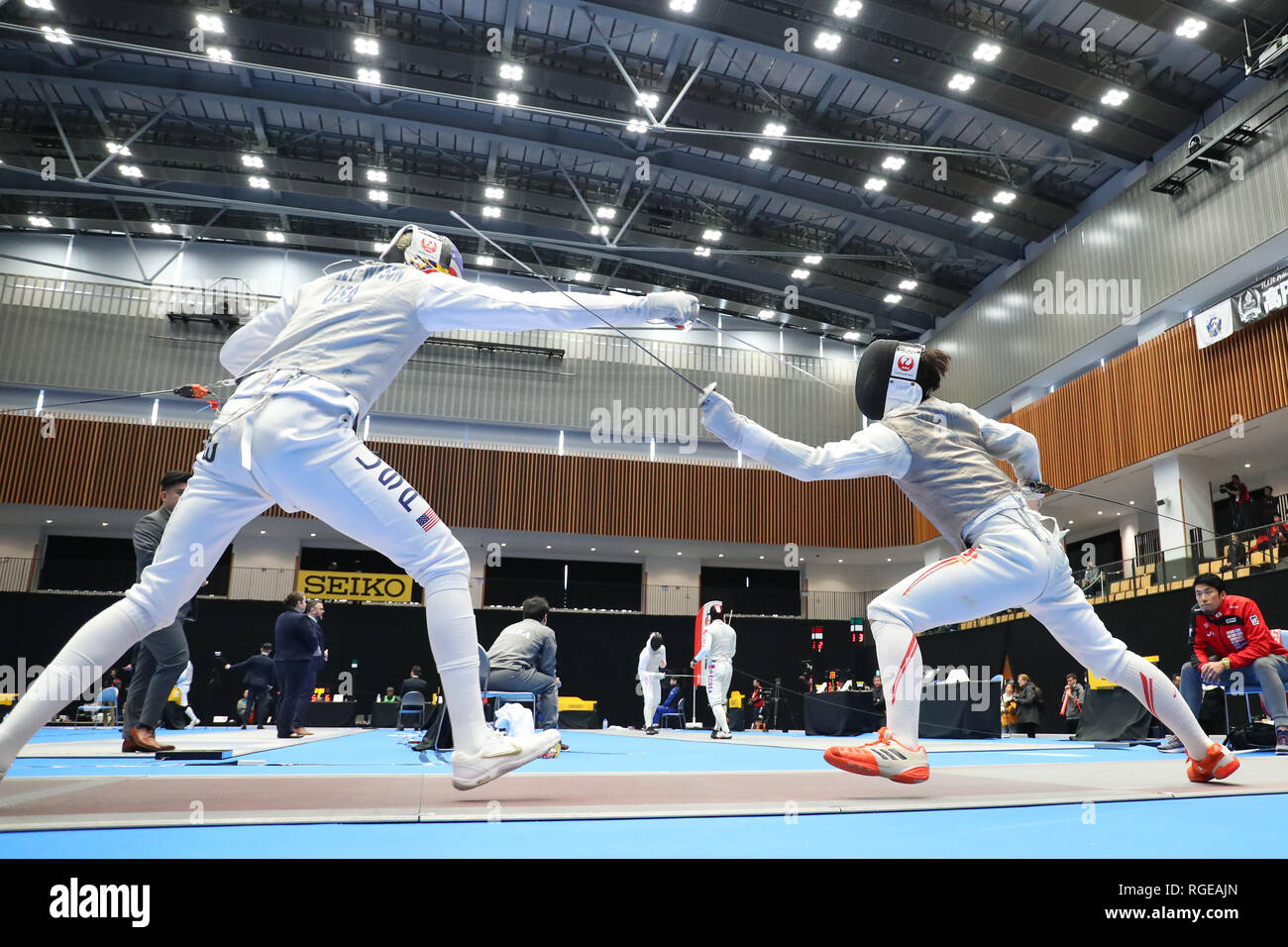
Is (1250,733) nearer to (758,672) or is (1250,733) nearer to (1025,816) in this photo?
(1025,816)

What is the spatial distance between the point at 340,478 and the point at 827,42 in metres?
13.2

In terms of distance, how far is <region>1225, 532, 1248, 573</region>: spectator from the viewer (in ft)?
37.1

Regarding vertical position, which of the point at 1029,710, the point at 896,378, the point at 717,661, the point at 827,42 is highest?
the point at 827,42

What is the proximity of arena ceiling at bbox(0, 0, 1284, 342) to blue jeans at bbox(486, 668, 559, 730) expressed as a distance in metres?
10.4

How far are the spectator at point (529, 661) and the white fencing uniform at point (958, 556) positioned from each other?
3391 millimetres

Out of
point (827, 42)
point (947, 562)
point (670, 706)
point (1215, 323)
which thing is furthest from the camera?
point (670, 706)

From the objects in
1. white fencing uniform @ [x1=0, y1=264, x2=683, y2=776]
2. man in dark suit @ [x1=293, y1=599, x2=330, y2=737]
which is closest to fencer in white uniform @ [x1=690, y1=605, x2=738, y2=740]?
man in dark suit @ [x1=293, y1=599, x2=330, y2=737]

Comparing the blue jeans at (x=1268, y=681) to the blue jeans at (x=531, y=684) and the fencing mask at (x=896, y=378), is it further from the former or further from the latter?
the blue jeans at (x=531, y=684)

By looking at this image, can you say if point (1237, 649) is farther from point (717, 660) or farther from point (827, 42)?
point (827, 42)

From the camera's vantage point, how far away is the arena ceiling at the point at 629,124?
12984 mm

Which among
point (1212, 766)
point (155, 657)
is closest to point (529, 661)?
point (155, 657)

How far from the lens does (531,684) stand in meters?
5.72

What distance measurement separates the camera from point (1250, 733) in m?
6.47

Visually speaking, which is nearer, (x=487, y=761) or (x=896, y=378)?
(x=487, y=761)
